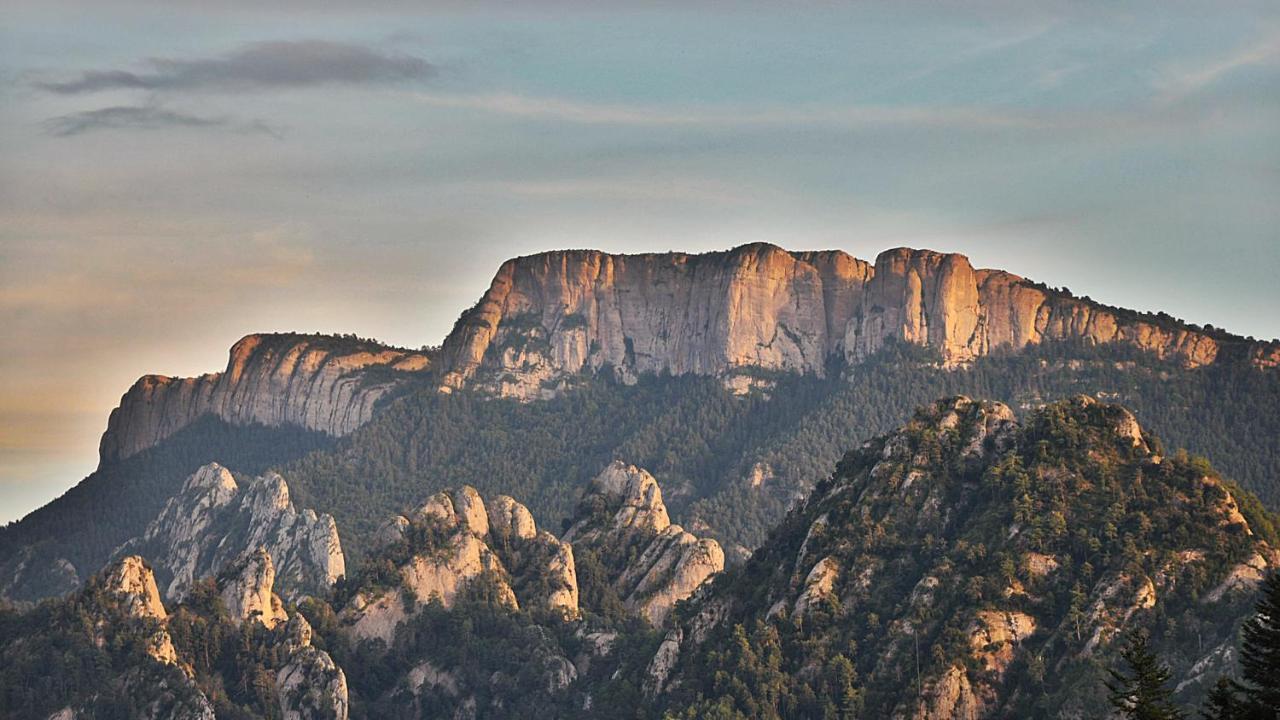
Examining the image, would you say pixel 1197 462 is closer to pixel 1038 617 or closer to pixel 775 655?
pixel 1038 617

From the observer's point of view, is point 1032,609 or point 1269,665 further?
point 1032,609

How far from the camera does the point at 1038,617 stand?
186m

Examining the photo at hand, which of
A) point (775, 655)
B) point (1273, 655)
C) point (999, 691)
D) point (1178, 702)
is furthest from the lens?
point (775, 655)

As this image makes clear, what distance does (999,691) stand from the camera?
180m

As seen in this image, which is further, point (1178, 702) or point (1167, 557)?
point (1167, 557)

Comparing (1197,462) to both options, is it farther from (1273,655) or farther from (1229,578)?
(1273,655)

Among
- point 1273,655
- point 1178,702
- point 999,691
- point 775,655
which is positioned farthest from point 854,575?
point 1273,655

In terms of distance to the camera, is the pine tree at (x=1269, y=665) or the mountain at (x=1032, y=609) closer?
the pine tree at (x=1269, y=665)

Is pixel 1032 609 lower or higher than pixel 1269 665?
higher

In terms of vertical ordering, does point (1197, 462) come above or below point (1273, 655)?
above

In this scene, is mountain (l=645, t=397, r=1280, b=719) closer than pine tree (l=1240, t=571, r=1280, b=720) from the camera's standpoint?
No

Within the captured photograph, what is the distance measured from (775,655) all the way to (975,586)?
16.8 metres

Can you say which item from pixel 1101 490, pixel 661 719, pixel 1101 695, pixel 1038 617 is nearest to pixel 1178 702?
pixel 1101 695

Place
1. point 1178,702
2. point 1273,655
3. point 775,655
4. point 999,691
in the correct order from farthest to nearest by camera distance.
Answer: point 775,655, point 999,691, point 1178,702, point 1273,655
